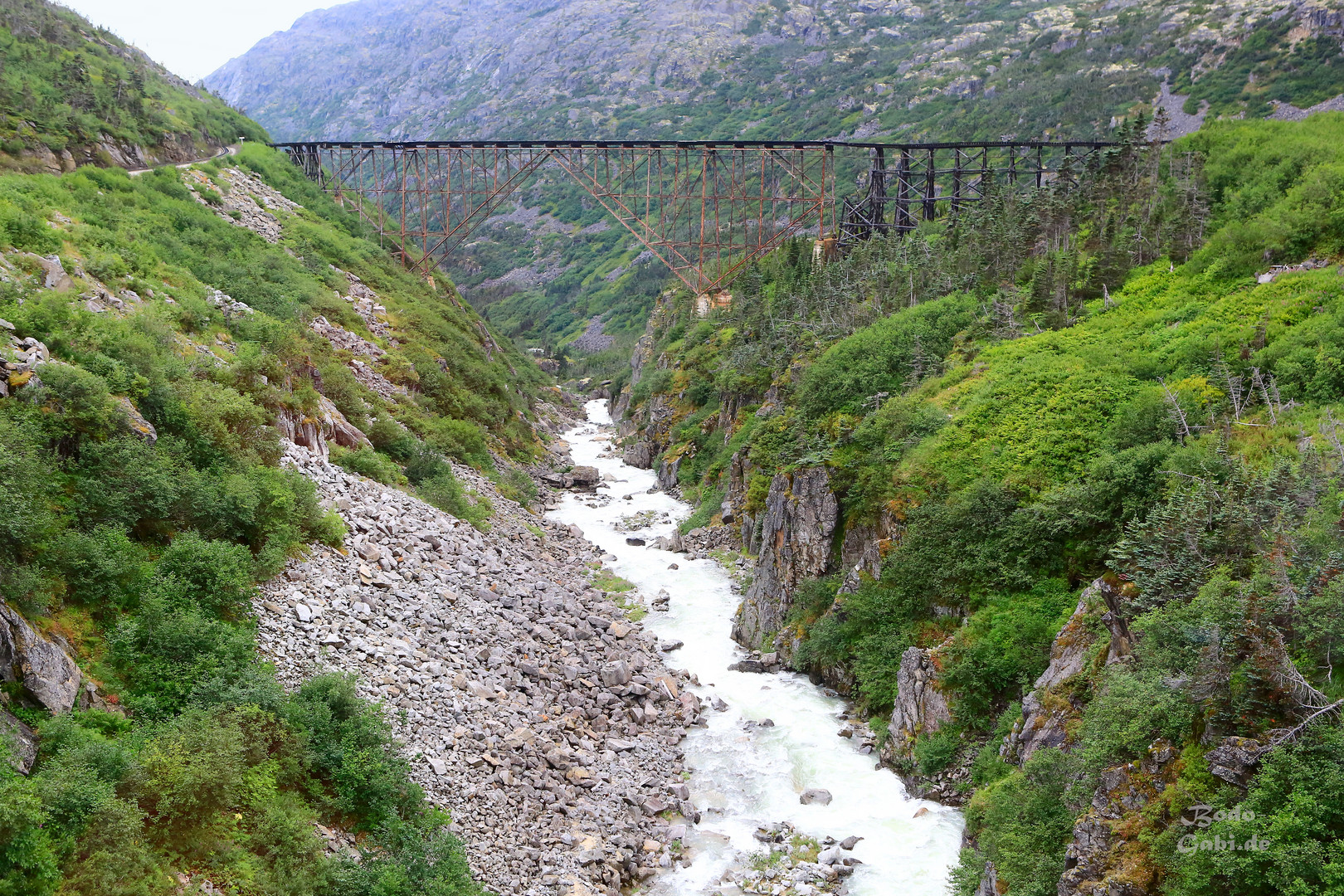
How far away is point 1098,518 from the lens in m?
16.9

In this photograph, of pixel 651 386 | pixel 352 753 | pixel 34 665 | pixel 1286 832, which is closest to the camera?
pixel 1286 832

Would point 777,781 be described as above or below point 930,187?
below

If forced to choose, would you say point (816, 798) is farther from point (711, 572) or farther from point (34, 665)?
point (711, 572)

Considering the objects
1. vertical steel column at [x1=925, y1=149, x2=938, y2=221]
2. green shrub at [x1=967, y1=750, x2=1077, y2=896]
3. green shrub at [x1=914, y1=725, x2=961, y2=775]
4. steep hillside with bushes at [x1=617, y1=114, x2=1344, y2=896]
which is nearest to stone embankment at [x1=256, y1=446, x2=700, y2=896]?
green shrub at [x1=914, y1=725, x2=961, y2=775]

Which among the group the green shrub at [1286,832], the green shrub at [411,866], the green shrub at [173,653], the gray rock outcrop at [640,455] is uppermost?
the green shrub at [173,653]

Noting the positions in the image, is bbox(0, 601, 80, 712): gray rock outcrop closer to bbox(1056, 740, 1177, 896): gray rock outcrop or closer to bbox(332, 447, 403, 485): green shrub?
bbox(332, 447, 403, 485): green shrub

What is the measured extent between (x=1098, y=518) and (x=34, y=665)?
60.7 ft

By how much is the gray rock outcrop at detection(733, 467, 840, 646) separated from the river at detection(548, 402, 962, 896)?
3.65 feet

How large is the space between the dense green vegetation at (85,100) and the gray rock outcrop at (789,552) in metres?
30.2

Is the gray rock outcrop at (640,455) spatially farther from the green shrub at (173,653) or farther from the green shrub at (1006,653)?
the green shrub at (173,653)

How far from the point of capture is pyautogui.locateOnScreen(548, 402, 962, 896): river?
1530 centimetres

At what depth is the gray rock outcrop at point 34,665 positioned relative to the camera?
10.3 m

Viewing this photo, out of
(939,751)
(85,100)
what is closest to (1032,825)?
(939,751)

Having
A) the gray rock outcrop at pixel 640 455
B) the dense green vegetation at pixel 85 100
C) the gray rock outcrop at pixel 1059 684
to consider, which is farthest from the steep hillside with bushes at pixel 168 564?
the gray rock outcrop at pixel 640 455
